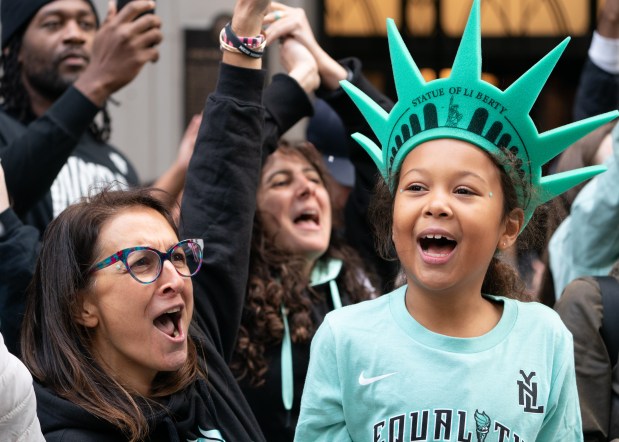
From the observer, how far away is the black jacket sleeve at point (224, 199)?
316 cm

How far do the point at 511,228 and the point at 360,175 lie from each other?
1802mm

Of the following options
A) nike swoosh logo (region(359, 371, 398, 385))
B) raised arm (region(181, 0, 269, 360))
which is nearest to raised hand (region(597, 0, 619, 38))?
raised arm (region(181, 0, 269, 360))

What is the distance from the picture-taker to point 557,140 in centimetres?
246

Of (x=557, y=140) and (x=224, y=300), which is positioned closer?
(x=557, y=140)

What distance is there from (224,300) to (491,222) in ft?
3.35

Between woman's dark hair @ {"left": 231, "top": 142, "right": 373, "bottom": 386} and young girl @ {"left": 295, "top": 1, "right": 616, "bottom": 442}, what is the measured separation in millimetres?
1230

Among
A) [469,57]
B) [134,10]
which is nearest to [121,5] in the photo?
[134,10]

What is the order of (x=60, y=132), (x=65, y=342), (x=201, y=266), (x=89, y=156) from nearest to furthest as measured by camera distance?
(x=65, y=342), (x=201, y=266), (x=60, y=132), (x=89, y=156)

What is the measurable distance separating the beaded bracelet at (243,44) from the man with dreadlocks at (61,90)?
551mm

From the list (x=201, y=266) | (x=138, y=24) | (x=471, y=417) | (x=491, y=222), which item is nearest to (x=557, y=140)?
(x=491, y=222)

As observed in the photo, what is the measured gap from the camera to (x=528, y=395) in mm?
2389

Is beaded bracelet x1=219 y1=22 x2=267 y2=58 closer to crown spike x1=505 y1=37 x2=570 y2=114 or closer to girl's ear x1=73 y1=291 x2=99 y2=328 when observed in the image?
girl's ear x1=73 y1=291 x2=99 y2=328

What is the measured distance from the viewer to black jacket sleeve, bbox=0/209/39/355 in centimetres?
325

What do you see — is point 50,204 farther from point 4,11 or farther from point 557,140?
point 557,140
